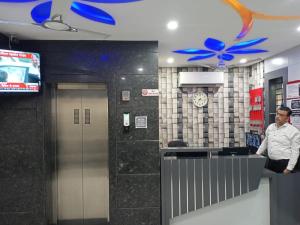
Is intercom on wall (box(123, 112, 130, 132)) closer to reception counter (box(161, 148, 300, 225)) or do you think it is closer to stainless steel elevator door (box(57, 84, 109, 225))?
stainless steel elevator door (box(57, 84, 109, 225))

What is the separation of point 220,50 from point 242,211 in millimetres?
2551

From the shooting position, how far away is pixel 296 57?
13.1 feet

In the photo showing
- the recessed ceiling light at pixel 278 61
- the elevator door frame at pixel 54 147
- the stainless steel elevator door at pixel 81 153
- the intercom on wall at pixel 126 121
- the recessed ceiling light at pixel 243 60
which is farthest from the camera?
the recessed ceiling light at pixel 243 60

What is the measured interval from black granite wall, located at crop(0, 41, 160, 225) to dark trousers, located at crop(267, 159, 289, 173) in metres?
1.61

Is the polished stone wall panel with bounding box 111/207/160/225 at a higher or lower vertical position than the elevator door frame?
lower

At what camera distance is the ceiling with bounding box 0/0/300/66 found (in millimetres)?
2365

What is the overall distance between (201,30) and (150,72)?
0.91 m

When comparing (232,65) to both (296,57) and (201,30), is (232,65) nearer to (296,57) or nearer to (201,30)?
(296,57)

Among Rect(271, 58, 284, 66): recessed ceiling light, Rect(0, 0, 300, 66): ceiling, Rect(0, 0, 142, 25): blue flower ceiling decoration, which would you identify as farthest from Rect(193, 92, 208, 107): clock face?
Rect(0, 0, 142, 25): blue flower ceiling decoration

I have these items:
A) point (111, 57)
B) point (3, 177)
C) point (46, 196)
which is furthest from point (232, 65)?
point (3, 177)

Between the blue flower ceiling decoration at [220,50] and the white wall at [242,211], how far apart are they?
2069 millimetres

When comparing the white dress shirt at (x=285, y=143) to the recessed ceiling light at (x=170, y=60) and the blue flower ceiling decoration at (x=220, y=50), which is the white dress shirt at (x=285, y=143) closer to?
the blue flower ceiling decoration at (x=220, y=50)

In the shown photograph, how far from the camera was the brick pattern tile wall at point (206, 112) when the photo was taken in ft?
18.2

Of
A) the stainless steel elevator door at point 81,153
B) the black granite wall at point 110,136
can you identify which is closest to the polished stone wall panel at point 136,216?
the black granite wall at point 110,136
